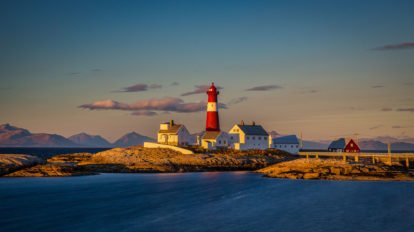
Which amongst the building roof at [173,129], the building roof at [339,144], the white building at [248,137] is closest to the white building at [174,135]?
the building roof at [173,129]

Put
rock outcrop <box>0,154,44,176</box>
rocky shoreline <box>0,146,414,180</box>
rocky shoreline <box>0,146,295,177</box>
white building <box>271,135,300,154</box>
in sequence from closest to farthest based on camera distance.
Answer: rock outcrop <box>0,154,44,176</box>
rocky shoreline <box>0,146,414,180</box>
rocky shoreline <box>0,146,295,177</box>
white building <box>271,135,300,154</box>

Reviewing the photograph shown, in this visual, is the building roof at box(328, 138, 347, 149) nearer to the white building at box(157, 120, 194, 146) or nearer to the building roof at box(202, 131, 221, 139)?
the building roof at box(202, 131, 221, 139)

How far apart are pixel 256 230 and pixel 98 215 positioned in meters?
11.5

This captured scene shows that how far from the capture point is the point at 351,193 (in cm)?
4641

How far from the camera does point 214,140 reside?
277 ft

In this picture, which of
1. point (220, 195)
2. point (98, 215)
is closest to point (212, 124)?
point (220, 195)

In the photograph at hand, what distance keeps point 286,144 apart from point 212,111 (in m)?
17.3

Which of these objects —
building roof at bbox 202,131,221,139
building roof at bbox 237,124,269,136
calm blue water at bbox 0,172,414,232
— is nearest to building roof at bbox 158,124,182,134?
building roof at bbox 202,131,221,139

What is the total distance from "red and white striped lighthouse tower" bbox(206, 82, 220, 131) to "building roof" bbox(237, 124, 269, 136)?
17.6ft

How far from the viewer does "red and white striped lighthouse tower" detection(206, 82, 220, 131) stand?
282ft

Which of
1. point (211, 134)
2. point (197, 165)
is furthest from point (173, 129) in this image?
point (197, 165)

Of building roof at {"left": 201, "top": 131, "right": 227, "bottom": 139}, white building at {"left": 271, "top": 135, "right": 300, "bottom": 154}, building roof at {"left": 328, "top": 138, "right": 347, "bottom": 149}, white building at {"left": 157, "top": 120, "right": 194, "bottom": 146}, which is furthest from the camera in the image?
white building at {"left": 271, "top": 135, "right": 300, "bottom": 154}

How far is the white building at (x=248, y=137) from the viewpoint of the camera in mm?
87562

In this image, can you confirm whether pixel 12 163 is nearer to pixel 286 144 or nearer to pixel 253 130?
pixel 253 130
